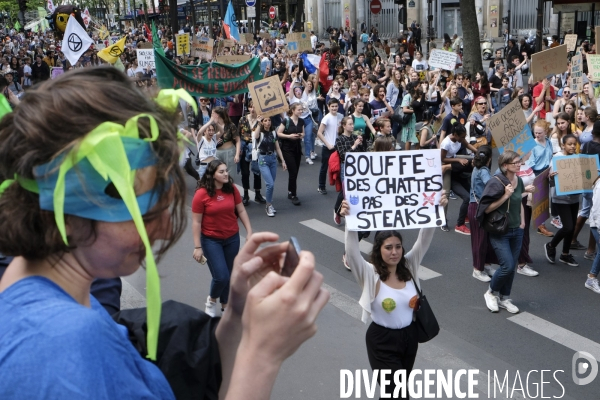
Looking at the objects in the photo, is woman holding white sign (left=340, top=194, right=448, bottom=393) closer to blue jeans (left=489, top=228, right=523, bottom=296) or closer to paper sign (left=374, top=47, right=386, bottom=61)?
blue jeans (left=489, top=228, right=523, bottom=296)

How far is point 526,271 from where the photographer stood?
778 cm

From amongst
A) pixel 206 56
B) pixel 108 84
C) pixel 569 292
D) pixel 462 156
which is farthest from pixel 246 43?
pixel 108 84

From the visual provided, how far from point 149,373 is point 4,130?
0.49 meters

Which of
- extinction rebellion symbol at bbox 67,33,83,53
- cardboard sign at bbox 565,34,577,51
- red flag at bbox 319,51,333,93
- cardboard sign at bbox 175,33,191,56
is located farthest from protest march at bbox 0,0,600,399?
cardboard sign at bbox 175,33,191,56

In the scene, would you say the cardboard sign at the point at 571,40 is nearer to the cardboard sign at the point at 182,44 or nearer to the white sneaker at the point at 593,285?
the cardboard sign at the point at 182,44

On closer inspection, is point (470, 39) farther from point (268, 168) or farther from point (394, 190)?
point (394, 190)

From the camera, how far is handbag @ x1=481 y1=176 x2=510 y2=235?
21.8ft

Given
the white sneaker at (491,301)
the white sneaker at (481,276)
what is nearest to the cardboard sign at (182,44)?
the white sneaker at (481,276)

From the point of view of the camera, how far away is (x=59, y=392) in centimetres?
96

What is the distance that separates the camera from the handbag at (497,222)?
261 inches

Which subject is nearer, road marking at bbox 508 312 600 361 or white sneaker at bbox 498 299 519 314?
road marking at bbox 508 312 600 361

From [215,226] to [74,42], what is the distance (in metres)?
11.7

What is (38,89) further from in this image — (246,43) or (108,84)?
(246,43)

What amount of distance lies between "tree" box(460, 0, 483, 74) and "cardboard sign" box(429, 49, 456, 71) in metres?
3.74
